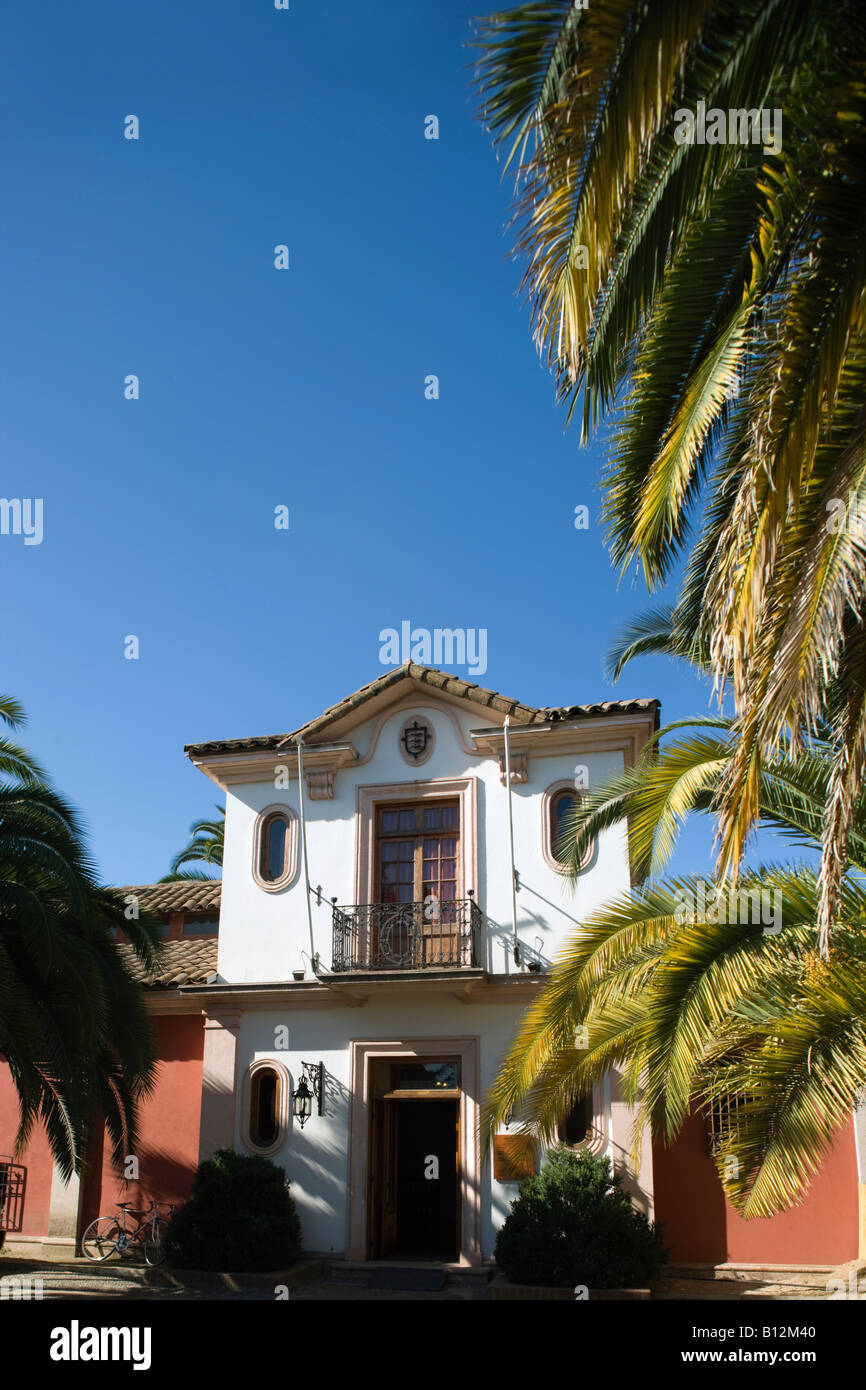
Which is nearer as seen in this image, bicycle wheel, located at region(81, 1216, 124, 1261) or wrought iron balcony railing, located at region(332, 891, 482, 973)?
wrought iron balcony railing, located at region(332, 891, 482, 973)

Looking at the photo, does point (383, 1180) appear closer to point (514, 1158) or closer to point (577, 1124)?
point (514, 1158)

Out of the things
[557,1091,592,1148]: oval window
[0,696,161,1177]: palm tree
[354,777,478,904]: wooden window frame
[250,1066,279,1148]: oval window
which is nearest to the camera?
[0,696,161,1177]: palm tree

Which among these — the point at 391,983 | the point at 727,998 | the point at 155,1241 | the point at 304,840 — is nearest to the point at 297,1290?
the point at 155,1241

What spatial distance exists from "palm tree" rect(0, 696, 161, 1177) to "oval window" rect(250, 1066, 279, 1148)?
2693mm

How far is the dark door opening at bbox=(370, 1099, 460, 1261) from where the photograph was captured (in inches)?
643

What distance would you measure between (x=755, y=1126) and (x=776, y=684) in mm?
3006

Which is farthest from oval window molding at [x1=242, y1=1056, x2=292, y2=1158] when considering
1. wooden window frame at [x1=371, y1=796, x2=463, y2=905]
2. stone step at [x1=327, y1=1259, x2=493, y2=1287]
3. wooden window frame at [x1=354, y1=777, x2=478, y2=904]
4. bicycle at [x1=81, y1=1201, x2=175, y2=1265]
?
wooden window frame at [x1=371, y1=796, x2=463, y2=905]

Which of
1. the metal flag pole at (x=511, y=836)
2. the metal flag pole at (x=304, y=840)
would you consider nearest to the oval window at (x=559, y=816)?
the metal flag pole at (x=511, y=836)

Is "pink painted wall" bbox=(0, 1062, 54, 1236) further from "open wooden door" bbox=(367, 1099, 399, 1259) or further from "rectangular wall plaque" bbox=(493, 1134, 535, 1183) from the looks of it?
"rectangular wall plaque" bbox=(493, 1134, 535, 1183)

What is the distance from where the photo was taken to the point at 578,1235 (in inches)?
537

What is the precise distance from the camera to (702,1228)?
595 inches

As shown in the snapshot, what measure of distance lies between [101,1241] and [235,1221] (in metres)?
2.67
